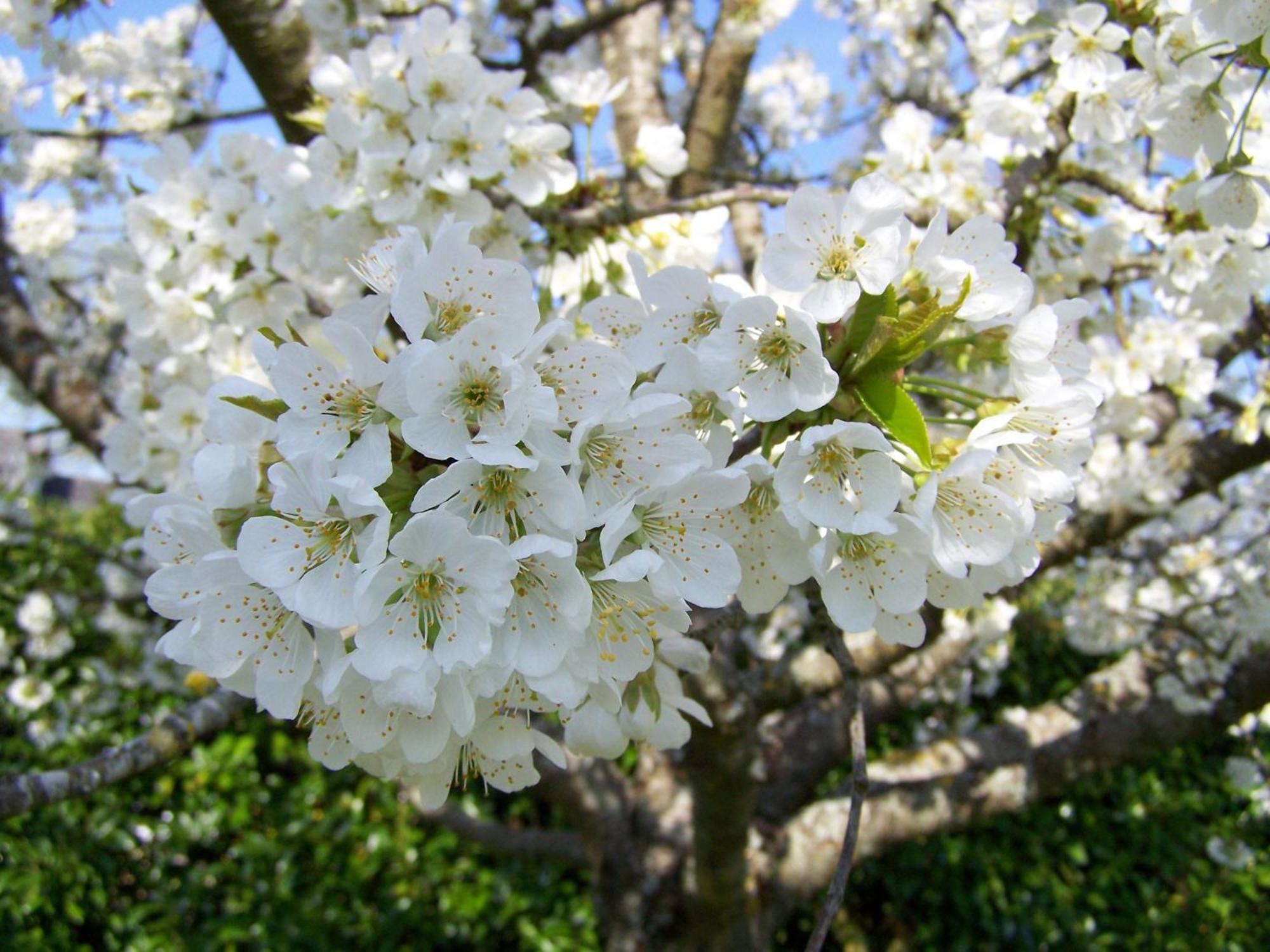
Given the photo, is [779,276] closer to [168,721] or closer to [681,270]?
[681,270]

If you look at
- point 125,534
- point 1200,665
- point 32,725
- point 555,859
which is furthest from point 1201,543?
point 125,534

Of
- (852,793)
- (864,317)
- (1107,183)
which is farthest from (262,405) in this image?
(1107,183)

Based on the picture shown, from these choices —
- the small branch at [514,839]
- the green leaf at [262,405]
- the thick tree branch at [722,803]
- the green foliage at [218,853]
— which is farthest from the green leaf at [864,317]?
the green foliage at [218,853]

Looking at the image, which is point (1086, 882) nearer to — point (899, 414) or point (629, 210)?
point (629, 210)

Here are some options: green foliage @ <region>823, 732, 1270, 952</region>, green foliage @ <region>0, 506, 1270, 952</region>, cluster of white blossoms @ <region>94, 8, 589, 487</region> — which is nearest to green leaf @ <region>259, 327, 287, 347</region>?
cluster of white blossoms @ <region>94, 8, 589, 487</region>

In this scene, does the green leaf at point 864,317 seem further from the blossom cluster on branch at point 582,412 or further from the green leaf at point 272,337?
the green leaf at point 272,337

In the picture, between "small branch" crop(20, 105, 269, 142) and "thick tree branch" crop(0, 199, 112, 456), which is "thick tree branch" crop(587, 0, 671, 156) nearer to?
"small branch" crop(20, 105, 269, 142)
